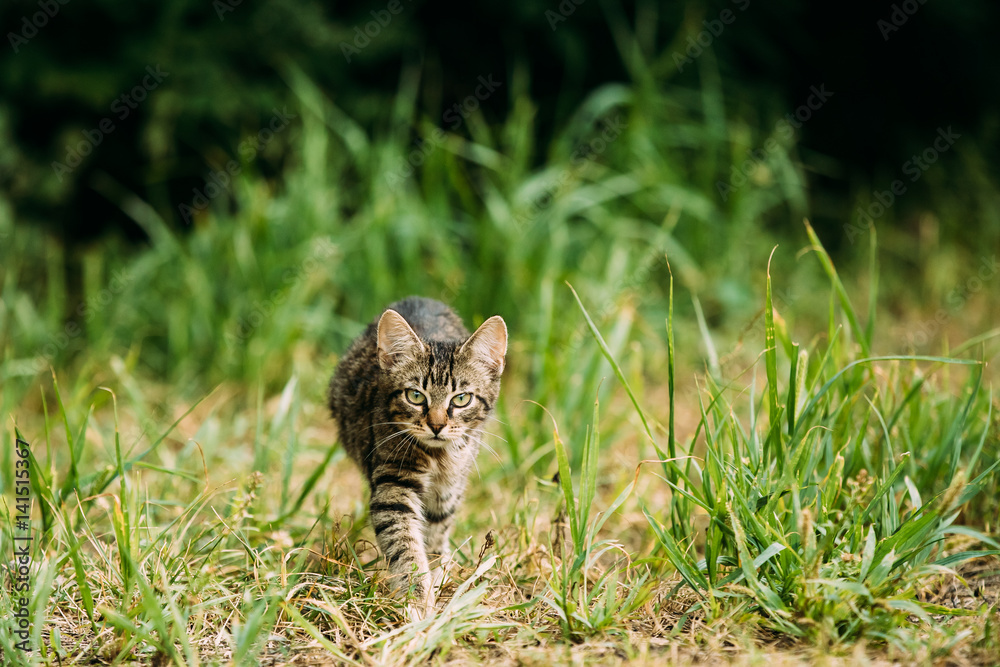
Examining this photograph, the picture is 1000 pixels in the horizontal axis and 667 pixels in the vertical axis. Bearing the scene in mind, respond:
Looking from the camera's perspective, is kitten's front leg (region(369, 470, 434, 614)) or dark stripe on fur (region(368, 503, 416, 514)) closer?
kitten's front leg (region(369, 470, 434, 614))

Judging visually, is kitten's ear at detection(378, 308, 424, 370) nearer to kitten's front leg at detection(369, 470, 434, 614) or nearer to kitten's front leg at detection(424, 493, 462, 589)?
kitten's front leg at detection(369, 470, 434, 614)

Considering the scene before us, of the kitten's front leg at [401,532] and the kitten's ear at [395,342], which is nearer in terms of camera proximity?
the kitten's front leg at [401,532]

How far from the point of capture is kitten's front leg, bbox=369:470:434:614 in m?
2.18

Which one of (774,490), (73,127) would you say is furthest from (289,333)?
(774,490)

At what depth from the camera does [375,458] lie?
2.52 meters

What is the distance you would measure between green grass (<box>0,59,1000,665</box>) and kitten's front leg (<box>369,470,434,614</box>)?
0.27 feet

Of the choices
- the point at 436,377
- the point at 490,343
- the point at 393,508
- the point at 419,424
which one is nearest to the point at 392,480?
the point at 393,508

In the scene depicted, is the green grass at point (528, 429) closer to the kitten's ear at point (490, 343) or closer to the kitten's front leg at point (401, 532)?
the kitten's front leg at point (401, 532)

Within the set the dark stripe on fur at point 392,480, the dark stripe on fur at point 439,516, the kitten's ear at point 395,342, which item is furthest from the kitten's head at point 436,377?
the dark stripe on fur at point 439,516

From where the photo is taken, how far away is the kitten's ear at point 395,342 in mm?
2449

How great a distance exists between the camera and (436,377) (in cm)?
248

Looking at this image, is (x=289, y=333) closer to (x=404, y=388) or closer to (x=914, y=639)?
(x=404, y=388)

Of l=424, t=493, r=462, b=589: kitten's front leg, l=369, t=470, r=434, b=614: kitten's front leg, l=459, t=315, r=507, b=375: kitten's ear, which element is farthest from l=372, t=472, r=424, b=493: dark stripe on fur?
l=459, t=315, r=507, b=375: kitten's ear

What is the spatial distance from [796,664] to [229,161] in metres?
4.51
